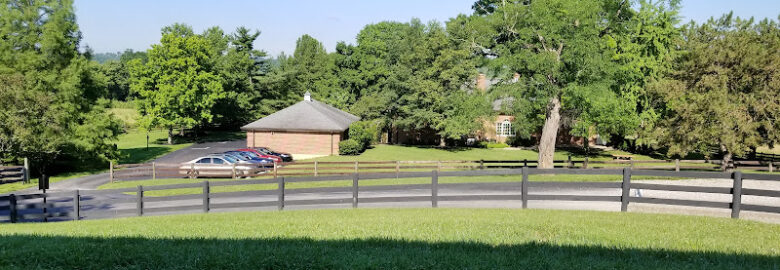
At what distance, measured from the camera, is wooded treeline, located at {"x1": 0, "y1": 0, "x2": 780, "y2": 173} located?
1145 inches

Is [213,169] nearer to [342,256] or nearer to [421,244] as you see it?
[421,244]

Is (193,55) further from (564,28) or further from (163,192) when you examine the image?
(564,28)

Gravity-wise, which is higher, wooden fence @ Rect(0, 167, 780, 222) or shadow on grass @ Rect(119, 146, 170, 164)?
wooden fence @ Rect(0, 167, 780, 222)

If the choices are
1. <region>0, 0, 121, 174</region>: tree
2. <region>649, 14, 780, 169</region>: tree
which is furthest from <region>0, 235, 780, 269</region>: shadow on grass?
<region>0, 0, 121, 174</region>: tree

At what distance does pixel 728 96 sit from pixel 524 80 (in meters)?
13.1

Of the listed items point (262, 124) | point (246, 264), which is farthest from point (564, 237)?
point (262, 124)

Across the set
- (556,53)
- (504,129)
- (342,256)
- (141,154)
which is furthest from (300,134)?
(342,256)

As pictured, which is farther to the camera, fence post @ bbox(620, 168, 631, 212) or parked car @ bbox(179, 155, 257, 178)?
parked car @ bbox(179, 155, 257, 178)

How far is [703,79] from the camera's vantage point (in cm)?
3225

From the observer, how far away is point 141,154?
50.0 meters

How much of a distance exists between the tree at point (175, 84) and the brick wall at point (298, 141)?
44.2ft

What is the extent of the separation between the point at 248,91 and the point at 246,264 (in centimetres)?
7008

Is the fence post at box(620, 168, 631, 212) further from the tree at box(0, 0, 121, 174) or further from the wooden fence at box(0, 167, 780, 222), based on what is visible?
the tree at box(0, 0, 121, 174)

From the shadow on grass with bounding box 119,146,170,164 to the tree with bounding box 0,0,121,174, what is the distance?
19.6 ft
